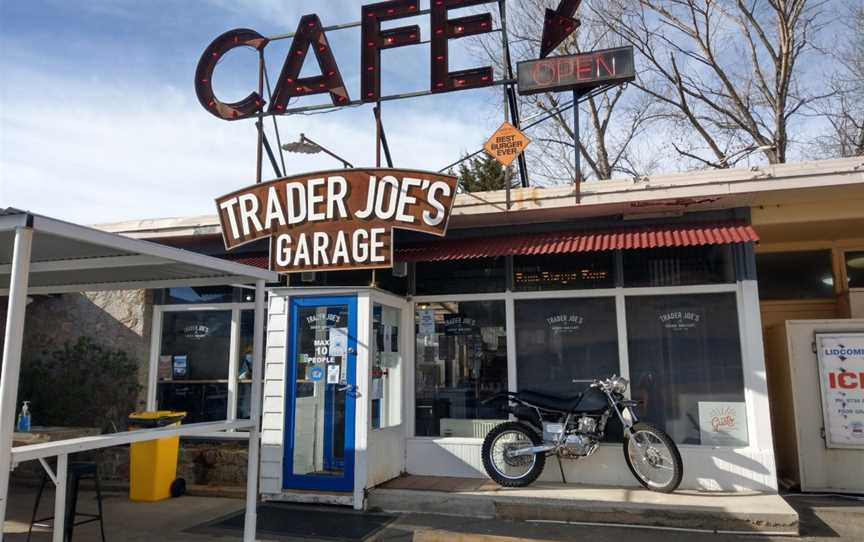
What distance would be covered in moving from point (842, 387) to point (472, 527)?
15.0 feet

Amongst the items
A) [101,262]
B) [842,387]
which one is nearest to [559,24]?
[842,387]

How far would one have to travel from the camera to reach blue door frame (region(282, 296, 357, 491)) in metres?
7.22

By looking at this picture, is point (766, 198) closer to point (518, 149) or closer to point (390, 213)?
point (518, 149)

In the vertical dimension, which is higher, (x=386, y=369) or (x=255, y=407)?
(x=386, y=369)

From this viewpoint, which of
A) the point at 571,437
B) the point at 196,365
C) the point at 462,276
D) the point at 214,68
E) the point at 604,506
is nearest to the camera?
the point at 604,506

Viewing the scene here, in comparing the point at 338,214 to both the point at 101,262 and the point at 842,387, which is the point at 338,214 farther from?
A: the point at 842,387

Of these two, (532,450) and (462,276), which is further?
(462,276)

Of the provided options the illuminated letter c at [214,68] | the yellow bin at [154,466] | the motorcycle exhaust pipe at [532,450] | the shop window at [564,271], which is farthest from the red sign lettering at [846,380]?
the illuminated letter c at [214,68]

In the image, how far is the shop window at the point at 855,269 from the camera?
8.60 metres

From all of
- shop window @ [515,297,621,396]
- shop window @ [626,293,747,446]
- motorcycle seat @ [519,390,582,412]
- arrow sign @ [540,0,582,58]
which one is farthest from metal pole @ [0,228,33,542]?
arrow sign @ [540,0,582,58]

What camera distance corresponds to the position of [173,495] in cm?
791

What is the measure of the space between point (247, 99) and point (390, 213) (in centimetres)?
347

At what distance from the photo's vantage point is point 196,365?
9086 millimetres

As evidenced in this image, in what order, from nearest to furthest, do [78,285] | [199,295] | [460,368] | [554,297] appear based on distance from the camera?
[78,285]
[554,297]
[460,368]
[199,295]
